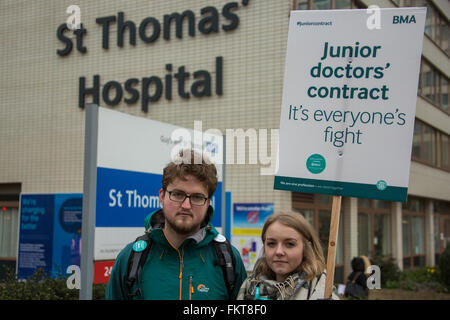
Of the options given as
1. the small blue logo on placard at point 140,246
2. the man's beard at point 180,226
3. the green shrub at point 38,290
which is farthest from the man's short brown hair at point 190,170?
the green shrub at point 38,290

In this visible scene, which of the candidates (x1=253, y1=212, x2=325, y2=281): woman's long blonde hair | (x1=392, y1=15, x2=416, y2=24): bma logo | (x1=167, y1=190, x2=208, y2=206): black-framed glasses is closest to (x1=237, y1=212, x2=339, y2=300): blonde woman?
(x1=253, y1=212, x2=325, y2=281): woman's long blonde hair

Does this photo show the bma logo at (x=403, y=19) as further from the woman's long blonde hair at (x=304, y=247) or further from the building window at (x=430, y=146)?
the building window at (x=430, y=146)

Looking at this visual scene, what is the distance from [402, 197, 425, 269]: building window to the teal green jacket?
17147 millimetres

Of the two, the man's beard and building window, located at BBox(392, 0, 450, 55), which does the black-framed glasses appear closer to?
the man's beard

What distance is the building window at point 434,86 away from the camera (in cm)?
1922

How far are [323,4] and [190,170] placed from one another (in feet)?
37.6

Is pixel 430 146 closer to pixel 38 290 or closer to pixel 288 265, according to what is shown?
pixel 38 290

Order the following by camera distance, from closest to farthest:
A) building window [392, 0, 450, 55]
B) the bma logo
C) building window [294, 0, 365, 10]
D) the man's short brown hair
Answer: the man's short brown hair → the bma logo → building window [294, 0, 365, 10] → building window [392, 0, 450, 55]

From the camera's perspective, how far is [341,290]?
1118 centimetres

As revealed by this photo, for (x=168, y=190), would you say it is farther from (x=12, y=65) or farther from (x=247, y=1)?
(x=12, y=65)

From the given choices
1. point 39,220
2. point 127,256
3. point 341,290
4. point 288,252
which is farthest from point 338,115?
point 39,220

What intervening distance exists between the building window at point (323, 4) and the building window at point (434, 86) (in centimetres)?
589

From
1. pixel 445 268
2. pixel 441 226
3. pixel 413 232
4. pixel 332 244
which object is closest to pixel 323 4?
pixel 445 268

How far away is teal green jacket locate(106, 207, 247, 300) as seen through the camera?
2602mm
